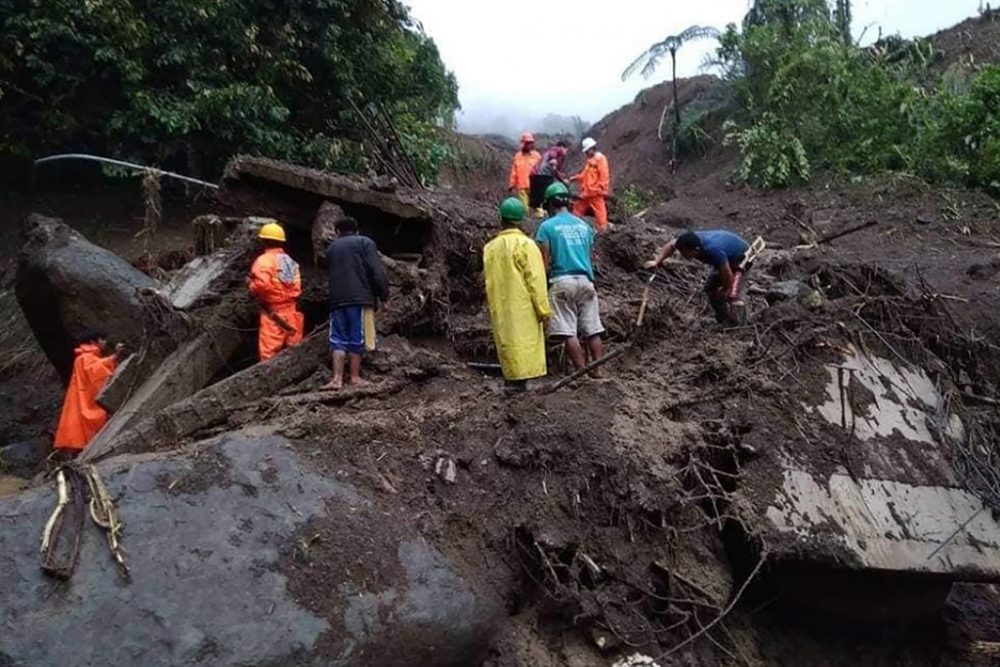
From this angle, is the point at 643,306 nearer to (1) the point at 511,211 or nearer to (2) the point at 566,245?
(2) the point at 566,245

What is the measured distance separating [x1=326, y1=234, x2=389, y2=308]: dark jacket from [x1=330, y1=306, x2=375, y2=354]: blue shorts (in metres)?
0.05

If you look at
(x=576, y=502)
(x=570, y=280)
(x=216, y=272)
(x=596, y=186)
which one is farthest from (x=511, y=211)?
(x=596, y=186)

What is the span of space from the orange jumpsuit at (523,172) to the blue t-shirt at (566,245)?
5.14 m

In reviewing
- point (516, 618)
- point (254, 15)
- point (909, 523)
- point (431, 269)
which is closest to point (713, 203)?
point (254, 15)

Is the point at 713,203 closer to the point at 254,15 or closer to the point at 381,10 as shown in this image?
the point at 381,10

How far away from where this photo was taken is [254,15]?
14.2 metres

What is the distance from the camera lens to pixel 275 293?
7.30m

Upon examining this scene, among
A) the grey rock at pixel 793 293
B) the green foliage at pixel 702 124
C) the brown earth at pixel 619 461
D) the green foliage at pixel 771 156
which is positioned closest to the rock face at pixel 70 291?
the brown earth at pixel 619 461

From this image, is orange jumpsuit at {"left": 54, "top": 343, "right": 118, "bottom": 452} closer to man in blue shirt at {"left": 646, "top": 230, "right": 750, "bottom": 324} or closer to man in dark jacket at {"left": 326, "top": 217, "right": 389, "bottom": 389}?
man in dark jacket at {"left": 326, "top": 217, "right": 389, "bottom": 389}

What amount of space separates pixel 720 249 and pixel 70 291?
22.4 feet

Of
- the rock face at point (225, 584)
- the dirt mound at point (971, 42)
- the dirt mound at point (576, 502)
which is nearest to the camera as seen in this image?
the rock face at point (225, 584)

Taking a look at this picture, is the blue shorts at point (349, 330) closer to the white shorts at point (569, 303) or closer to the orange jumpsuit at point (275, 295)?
the orange jumpsuit at point (275, 295)

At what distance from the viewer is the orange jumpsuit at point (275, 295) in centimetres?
727

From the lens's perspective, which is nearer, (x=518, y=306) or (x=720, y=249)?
(x=518, y=306)
